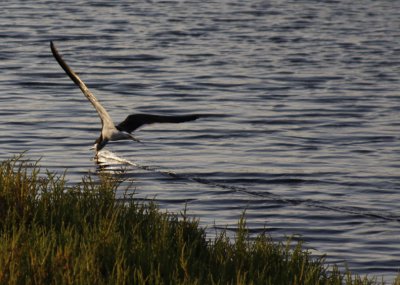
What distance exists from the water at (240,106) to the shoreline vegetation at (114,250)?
5.99 feet

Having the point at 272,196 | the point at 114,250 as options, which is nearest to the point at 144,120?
the point at 272,196

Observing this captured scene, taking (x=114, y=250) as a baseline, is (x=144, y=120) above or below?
below

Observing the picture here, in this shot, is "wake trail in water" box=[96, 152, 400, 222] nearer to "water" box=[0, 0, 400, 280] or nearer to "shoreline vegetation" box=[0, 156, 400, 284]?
"water" box=[0, 0, 400, 280]

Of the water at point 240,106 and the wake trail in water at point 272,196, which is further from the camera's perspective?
the water at point 240,106

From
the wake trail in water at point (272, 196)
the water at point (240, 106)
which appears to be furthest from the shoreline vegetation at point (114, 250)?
the wake trail in water at point (272, 196)

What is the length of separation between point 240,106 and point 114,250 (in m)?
14.5

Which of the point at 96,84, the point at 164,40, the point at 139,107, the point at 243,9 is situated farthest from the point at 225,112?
the point at 243,9

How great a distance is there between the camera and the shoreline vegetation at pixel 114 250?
8719 mm

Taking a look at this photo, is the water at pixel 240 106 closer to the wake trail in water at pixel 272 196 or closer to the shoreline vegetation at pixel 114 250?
the wake trail in water at pixel 272 196

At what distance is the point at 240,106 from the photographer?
23.9 meters

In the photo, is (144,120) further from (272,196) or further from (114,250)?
(114,250)

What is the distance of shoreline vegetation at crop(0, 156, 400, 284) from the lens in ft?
28.6

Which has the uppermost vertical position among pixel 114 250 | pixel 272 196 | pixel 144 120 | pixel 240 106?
pixel 114 250

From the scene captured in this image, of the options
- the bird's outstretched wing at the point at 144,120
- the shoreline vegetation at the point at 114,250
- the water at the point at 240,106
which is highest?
the shoreline vegetation at the point at 114,250
